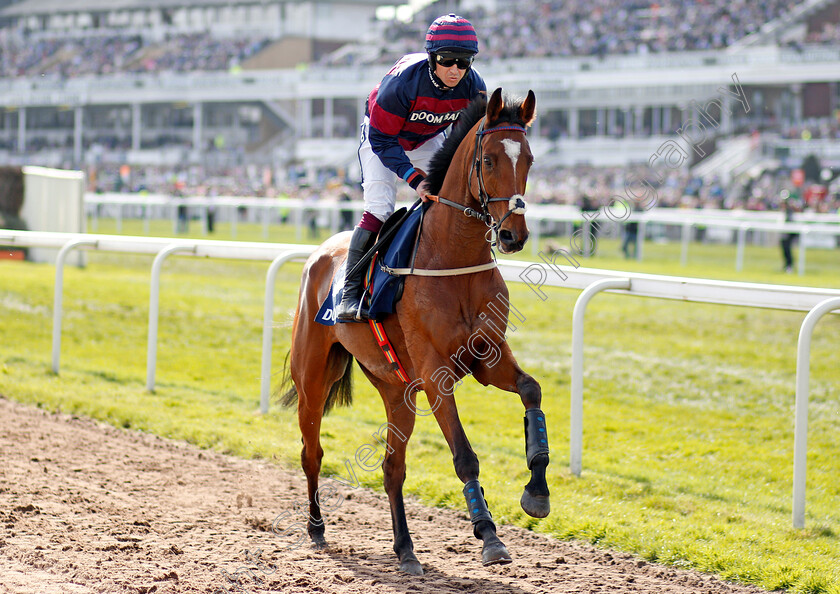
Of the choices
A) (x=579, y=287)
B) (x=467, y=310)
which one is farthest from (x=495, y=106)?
(x=579, y=287)

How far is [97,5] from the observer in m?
61.0

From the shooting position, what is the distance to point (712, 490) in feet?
15.4

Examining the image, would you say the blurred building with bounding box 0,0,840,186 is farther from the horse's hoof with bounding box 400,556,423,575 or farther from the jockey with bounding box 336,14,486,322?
the horse's hoof with bounding box 400,556,423,575

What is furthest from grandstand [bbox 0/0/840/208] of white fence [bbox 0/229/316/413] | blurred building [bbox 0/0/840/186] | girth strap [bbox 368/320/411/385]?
girth strap [bbox 368/320/411/385]

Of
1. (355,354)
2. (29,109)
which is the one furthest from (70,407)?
(29,109)

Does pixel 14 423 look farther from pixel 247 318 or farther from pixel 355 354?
pixel 247 318

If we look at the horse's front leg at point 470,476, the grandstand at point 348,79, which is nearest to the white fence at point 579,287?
the horse's front leg at point 470,476

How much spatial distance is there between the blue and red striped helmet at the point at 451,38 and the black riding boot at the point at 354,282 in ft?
2.63

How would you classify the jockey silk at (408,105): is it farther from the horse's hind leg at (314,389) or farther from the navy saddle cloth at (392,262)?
the horse's hind leg at (314,389)

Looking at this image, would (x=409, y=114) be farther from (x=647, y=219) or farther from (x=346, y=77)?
(x=346, y=77)

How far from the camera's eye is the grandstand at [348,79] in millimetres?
31219

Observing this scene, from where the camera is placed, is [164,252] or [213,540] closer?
[213,540]

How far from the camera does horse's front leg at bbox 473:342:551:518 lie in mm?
3047

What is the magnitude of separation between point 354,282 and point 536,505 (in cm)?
122
